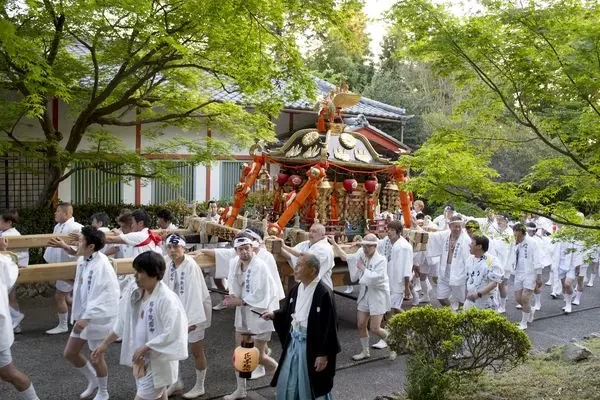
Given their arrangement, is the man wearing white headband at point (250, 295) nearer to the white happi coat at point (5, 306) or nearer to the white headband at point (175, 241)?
the white headband at point (175, 241)

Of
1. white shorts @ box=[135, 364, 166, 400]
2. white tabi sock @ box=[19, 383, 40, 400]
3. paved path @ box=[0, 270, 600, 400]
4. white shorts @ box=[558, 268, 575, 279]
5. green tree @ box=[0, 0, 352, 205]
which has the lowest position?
paved path @ box=[0, 270, 600, 400]

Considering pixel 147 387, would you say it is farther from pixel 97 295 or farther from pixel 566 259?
pixel 566 259

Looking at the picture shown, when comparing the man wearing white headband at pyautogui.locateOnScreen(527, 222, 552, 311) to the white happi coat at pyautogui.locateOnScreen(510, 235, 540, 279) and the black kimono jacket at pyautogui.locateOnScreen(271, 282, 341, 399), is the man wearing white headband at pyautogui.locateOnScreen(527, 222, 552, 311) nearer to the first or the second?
the white happi coat at pyautogui.locateOnScreen(510, 235, 540, 279)

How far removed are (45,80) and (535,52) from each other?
20.5 ft

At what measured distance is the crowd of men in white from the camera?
4406 mm

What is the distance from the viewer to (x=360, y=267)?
301 inches

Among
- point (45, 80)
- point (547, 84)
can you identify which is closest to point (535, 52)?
point (547, 84)

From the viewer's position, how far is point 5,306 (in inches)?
193

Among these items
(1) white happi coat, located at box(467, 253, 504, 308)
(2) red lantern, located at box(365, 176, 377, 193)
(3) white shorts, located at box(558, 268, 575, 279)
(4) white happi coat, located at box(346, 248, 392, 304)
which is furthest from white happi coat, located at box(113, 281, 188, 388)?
(3) white shorts, located at box(558, 268, 575, 279)

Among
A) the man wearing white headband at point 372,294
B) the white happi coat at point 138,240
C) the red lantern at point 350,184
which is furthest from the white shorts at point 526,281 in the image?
the white happi coat at point 138,240

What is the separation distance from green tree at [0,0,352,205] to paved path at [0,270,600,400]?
301cm

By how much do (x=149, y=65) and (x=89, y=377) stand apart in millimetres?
5911

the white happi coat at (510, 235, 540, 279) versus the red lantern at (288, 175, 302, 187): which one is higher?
the red lantern at (288, 175, 302, 187)

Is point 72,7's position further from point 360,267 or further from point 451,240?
point 451,240
